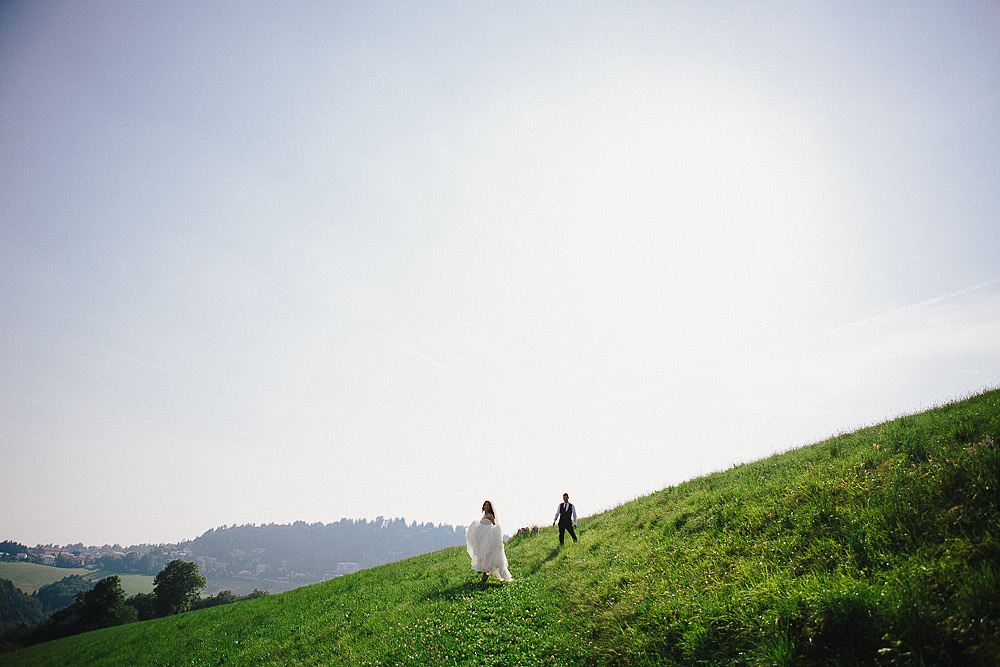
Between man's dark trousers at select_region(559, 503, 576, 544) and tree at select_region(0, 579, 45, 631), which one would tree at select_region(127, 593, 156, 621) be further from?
tree at select_region(0, 579, 45, 631)

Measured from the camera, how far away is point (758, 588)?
7.06 metres

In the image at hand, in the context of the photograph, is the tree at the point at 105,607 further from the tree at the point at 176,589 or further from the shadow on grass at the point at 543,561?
the shadow on grass at the point at 543,561

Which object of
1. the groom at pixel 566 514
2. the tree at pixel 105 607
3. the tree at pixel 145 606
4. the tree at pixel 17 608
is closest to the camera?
the groom at pixel 566 514

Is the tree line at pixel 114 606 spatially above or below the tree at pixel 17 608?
above

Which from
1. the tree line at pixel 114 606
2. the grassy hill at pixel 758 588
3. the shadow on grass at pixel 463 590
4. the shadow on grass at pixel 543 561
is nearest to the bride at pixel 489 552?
the shadow on grass at pixel 463 590

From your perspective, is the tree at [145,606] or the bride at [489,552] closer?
the bride at [489,552]

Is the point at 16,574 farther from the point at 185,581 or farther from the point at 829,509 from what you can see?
the point at 829,509

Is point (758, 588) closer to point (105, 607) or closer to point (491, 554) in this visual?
point (491, 554)

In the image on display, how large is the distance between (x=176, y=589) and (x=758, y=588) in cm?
9350

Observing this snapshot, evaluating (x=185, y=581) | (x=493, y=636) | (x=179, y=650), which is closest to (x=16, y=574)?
(x=185, y=581)

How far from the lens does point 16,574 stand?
19675cm

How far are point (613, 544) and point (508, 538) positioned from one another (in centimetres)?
1768

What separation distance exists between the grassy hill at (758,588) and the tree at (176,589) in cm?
7021

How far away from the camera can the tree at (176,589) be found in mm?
66688
